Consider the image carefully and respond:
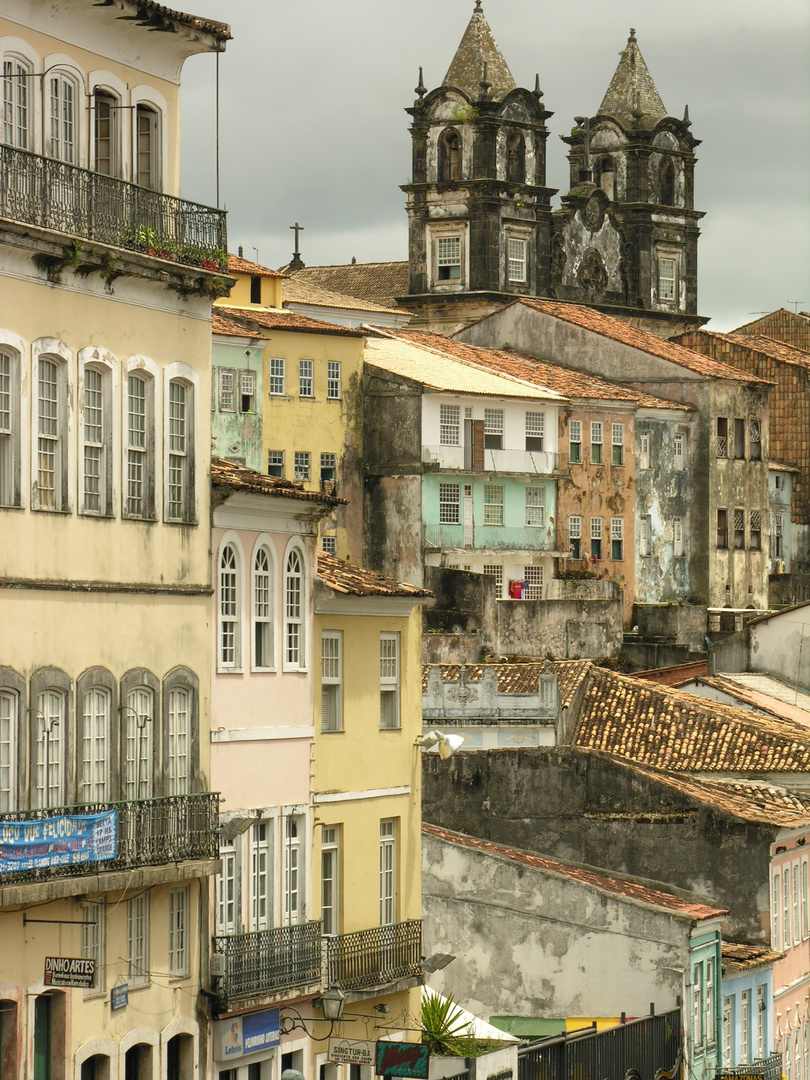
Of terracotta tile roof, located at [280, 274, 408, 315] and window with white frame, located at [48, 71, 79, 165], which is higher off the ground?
terracotta tile roof, located at [280, 274, 408, 315]

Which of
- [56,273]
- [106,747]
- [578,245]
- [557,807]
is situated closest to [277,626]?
[106,747]

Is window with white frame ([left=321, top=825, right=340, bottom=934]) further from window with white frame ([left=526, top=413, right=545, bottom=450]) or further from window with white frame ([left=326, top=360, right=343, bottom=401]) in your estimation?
window with white frame ([left=526, top=413, right=545, bottom=450])

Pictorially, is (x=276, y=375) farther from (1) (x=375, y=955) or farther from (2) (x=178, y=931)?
(2) (x=178, y=931)

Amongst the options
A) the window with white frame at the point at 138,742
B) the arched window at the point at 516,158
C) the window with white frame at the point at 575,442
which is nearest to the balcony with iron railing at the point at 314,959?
the window with white frame at the point at 138,742

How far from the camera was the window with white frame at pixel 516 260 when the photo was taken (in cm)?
11288

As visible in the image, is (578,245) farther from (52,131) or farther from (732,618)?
(52,131)

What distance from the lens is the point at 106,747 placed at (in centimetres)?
3147

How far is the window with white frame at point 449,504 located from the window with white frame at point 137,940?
4825 centimetres

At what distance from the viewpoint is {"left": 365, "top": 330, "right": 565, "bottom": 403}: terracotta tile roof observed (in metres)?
79.9

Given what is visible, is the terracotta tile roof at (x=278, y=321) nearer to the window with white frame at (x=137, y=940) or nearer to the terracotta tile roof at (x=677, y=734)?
the terracotta tile roof at (x=677, y=734)

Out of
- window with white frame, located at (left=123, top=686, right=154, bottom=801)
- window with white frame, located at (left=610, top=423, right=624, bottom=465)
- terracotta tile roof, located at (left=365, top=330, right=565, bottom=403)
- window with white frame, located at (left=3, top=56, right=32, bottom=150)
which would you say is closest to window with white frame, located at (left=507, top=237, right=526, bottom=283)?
window with white frame, located at (left=610, top=423, right=624, bottom=465)

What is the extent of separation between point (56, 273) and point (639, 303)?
3542 inches

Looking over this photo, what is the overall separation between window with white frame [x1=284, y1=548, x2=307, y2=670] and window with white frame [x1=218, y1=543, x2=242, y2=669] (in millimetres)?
1053

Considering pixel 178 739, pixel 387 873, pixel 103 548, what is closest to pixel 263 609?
pixel 178 739
